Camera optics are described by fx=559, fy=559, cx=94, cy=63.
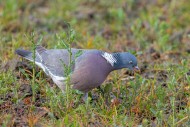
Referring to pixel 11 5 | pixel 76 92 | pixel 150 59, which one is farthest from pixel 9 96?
pixel 11 5

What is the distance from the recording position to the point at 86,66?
5.02m

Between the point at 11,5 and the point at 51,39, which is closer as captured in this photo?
the point at 51,39

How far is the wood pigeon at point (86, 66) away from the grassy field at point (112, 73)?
0.44ft

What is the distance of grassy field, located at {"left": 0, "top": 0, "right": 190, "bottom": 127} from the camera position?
189 inches

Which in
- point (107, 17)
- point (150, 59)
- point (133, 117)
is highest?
point (107, 17)

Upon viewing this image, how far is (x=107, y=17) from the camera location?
8.16 metres

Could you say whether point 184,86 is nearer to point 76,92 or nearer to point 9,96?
point 76,92

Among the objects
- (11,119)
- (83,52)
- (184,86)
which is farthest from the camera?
(184,86)

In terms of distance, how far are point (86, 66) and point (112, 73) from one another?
92cm

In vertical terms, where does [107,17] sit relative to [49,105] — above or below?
above

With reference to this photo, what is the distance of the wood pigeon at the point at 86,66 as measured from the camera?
4992mm

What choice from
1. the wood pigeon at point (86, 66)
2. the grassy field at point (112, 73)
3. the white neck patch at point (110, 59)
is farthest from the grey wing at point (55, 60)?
the white neck patch at point (110, 59)

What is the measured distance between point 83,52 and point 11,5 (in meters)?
2.73

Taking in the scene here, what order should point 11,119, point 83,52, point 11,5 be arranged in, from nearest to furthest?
1. point 11,119
2. point 83,52
3. point 11,5
